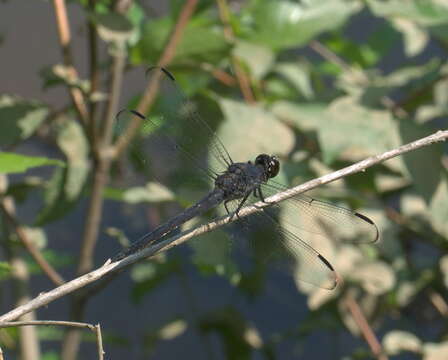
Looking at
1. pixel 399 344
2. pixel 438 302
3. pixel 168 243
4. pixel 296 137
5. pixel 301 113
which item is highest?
pixel 296 137

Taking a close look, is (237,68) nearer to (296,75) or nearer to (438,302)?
(296,75)

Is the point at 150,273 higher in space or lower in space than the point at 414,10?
higher

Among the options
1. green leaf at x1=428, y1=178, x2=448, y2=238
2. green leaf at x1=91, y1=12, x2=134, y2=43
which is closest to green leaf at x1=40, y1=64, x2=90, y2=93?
green leaf at x1=91, y1=12, x2=134, y2=43

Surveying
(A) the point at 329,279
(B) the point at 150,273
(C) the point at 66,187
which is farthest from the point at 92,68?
(B) the point at 150,273

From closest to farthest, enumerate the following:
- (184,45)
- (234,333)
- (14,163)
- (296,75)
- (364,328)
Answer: (14,163) < (184,45) < (364,328) < (296,75) < (234,333)

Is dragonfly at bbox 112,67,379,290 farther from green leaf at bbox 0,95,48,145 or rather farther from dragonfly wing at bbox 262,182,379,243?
green leaf at bbox 0,95,48,145

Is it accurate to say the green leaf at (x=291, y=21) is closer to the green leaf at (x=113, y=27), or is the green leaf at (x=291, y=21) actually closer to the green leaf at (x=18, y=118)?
the green leaf at (x=113, y=27)

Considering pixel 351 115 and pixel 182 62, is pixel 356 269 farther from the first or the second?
pixel 182 62
